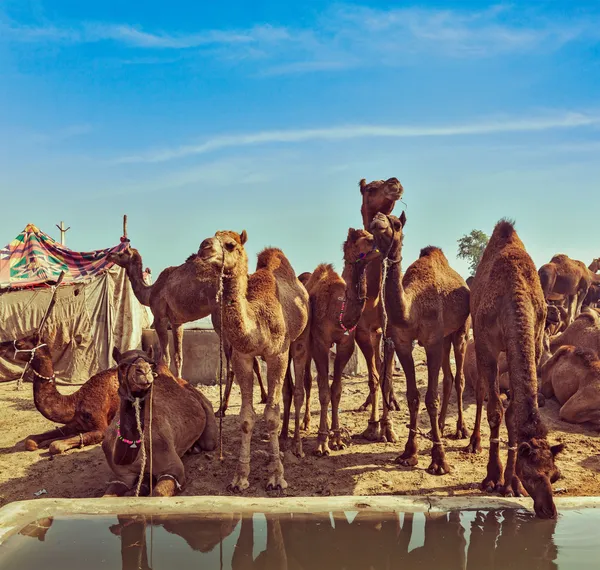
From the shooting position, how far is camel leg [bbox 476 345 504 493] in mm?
6098

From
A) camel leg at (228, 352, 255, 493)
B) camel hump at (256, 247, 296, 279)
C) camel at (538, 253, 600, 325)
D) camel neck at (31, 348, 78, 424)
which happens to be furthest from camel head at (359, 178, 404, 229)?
camel at (538, 253, 600, 325)

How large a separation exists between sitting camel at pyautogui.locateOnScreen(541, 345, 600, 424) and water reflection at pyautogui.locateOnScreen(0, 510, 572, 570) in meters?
5.27

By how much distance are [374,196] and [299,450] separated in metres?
3.37

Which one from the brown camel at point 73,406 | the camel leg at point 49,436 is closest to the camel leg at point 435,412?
the brown camel at point 73,406

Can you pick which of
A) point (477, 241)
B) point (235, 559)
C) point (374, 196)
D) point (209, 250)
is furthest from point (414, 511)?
point (477, 241)

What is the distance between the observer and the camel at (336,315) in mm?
7125

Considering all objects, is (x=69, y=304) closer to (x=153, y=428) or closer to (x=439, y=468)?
(x=153, y=428)

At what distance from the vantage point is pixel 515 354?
18.4ft

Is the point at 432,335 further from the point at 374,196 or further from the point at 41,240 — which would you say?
the point at 41,240

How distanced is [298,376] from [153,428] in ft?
6.76

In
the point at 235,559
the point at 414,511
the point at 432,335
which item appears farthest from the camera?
the point at 432,335

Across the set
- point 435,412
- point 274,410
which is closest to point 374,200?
point 435,412

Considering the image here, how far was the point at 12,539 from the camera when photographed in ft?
13.7

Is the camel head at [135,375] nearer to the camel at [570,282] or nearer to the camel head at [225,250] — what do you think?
the camel head at [225,250]
